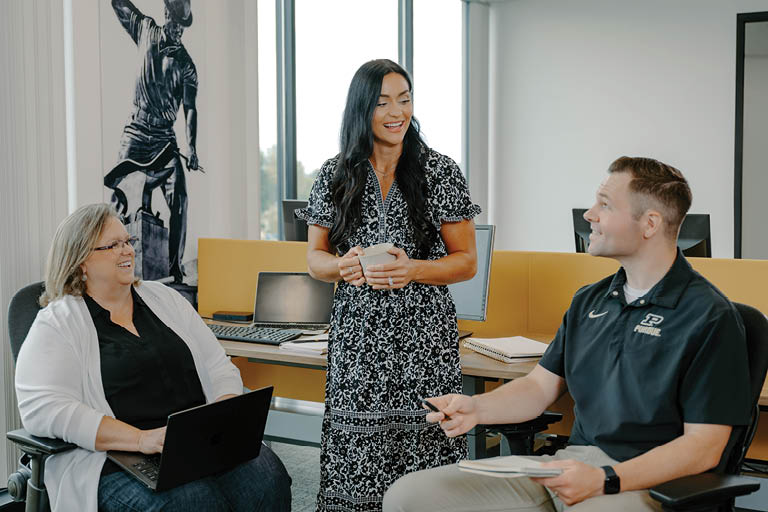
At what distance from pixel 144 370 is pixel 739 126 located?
17.4ft

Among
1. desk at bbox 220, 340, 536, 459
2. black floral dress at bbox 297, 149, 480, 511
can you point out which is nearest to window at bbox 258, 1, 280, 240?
desk at bbox 220, 340, 536, 459

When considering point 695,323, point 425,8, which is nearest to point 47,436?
point 695,323

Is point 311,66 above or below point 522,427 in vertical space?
above

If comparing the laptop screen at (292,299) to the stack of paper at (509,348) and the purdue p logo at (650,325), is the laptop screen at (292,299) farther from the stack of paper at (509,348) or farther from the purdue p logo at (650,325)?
the purdue p logo at (650,325)

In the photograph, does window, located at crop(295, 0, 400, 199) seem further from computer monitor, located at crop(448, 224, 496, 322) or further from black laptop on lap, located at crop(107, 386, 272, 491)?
black laptop on lap, located at crop(107, 386, 272, 491)

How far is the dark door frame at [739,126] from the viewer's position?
19.6 feet

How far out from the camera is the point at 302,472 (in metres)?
3.63

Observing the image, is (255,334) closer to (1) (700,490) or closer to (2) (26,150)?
(2) (26,150)

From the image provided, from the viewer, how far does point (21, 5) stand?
279 cm

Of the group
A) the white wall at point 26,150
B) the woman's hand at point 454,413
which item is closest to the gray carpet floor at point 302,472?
the white wall at point 26,150

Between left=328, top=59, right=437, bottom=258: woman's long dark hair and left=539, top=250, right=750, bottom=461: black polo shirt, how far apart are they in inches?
21.2

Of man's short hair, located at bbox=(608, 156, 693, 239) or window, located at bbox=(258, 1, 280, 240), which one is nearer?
man's short hair, located at bbox=(608, 156, 693, 239)

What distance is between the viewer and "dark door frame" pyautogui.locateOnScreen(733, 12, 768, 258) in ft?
19.6

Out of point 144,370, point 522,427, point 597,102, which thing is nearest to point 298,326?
point 144,370
